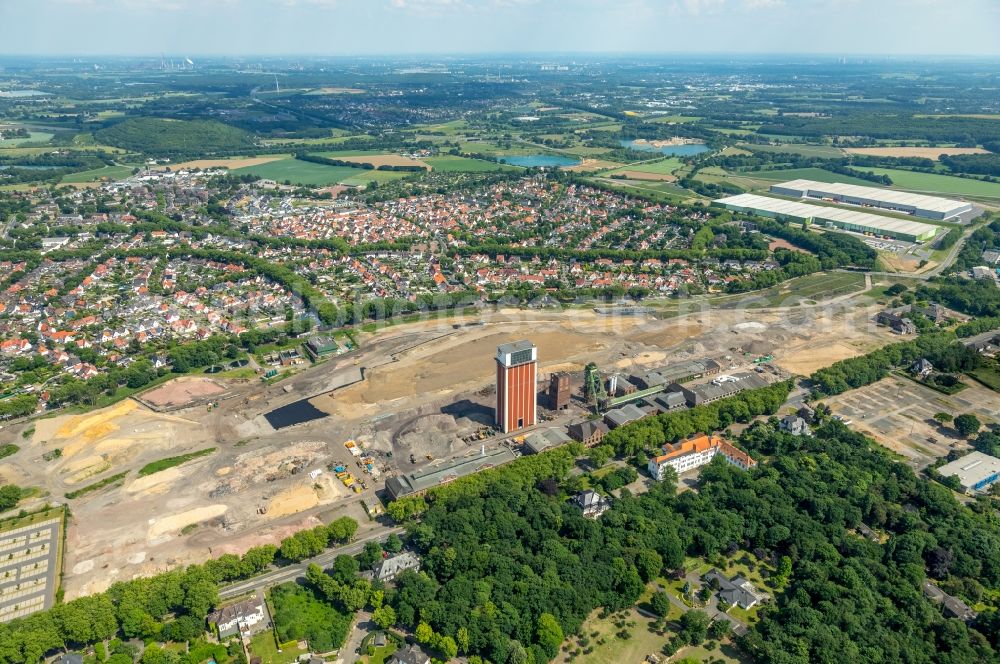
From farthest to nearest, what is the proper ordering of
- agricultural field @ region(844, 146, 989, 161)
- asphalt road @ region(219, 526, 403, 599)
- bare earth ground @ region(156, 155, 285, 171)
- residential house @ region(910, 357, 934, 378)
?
1. agricultural field @ region(844, 146, 989, 161)
2. bare earth ground @ region(156, 155, 285, 171)
3. residential house @ region(910, 357, 934, 378)
4. asphalt road @ region(219, 526, 403, 599)

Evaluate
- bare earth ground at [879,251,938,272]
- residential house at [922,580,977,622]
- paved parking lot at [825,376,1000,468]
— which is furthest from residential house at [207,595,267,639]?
bare earth ground at [879,251,938,272]

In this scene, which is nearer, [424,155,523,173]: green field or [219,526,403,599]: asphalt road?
[219,526,403,599]: asphalt road

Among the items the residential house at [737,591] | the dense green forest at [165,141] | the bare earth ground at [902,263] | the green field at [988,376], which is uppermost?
the dense green forest at [165,141]

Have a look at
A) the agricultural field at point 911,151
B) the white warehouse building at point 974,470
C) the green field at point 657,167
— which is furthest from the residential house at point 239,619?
the agricultural field at point 911,151

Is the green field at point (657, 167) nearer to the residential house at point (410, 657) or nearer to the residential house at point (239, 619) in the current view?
the residential house at point (239, 619)

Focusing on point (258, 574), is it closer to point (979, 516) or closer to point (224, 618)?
point (224, 618)

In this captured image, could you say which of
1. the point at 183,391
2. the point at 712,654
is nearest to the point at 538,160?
the point at 183,391

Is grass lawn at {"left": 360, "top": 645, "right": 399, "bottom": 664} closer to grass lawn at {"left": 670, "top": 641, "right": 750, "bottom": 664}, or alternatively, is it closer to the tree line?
the tree line
